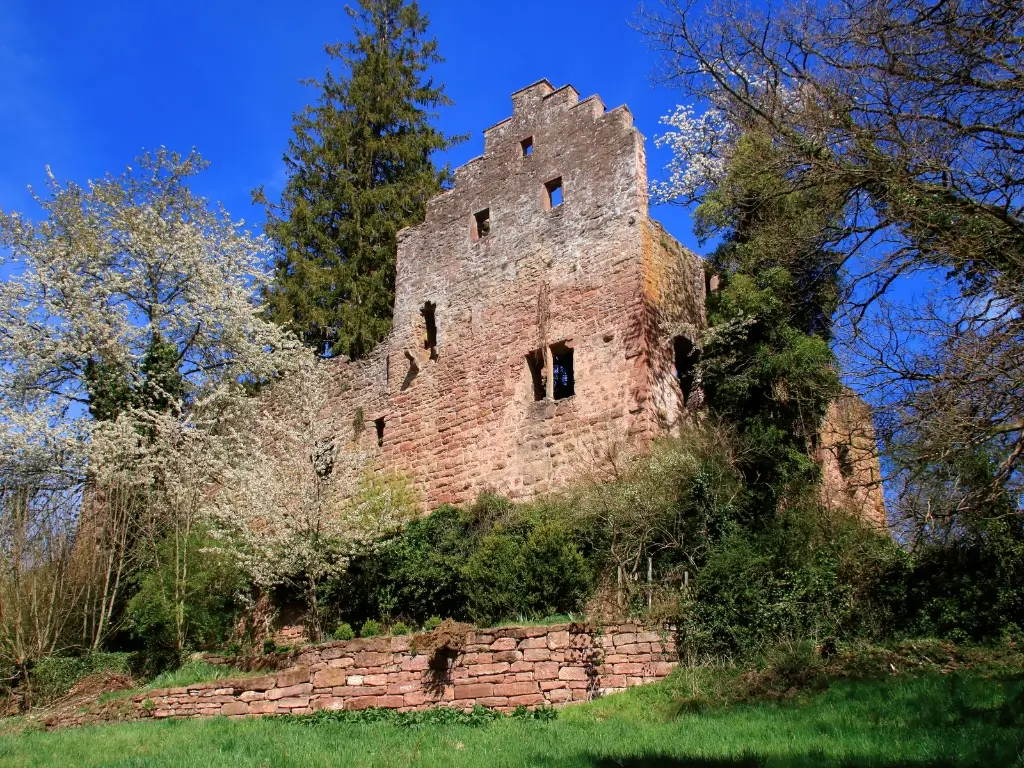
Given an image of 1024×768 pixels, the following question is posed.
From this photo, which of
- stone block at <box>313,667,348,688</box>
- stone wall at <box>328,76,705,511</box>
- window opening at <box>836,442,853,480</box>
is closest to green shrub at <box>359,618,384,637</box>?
stone block at <box>313,667,348,688</box>

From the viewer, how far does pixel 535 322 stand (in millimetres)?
17000

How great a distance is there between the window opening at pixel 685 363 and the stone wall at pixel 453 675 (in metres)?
6.05

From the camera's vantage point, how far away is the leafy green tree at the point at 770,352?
1361 cm

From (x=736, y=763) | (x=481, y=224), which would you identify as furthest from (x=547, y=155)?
(x=736, y=763)

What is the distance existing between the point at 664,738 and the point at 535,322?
9607 mm

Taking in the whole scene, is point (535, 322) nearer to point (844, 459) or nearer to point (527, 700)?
point (844, 459)

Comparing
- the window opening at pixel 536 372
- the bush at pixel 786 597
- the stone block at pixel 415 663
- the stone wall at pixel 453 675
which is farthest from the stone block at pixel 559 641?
the window opening at pixel 536 372

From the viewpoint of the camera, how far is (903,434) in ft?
30.2

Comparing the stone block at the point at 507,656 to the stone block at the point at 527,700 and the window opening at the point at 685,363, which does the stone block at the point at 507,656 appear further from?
the window opening at the point at 685,363

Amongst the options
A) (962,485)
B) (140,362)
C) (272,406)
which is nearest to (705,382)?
(962,485)

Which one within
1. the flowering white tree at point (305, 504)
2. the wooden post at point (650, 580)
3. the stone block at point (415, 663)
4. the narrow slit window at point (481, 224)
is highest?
the narrow slit window at point (481, 224)

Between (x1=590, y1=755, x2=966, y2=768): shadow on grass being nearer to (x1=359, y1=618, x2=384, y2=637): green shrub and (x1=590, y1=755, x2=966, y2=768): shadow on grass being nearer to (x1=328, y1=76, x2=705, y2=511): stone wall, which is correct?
(x1=359, y1=618, x2=384, y2=637): green shrub

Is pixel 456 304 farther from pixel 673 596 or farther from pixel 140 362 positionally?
pixel 673 596

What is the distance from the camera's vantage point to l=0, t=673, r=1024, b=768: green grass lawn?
7.41 m
